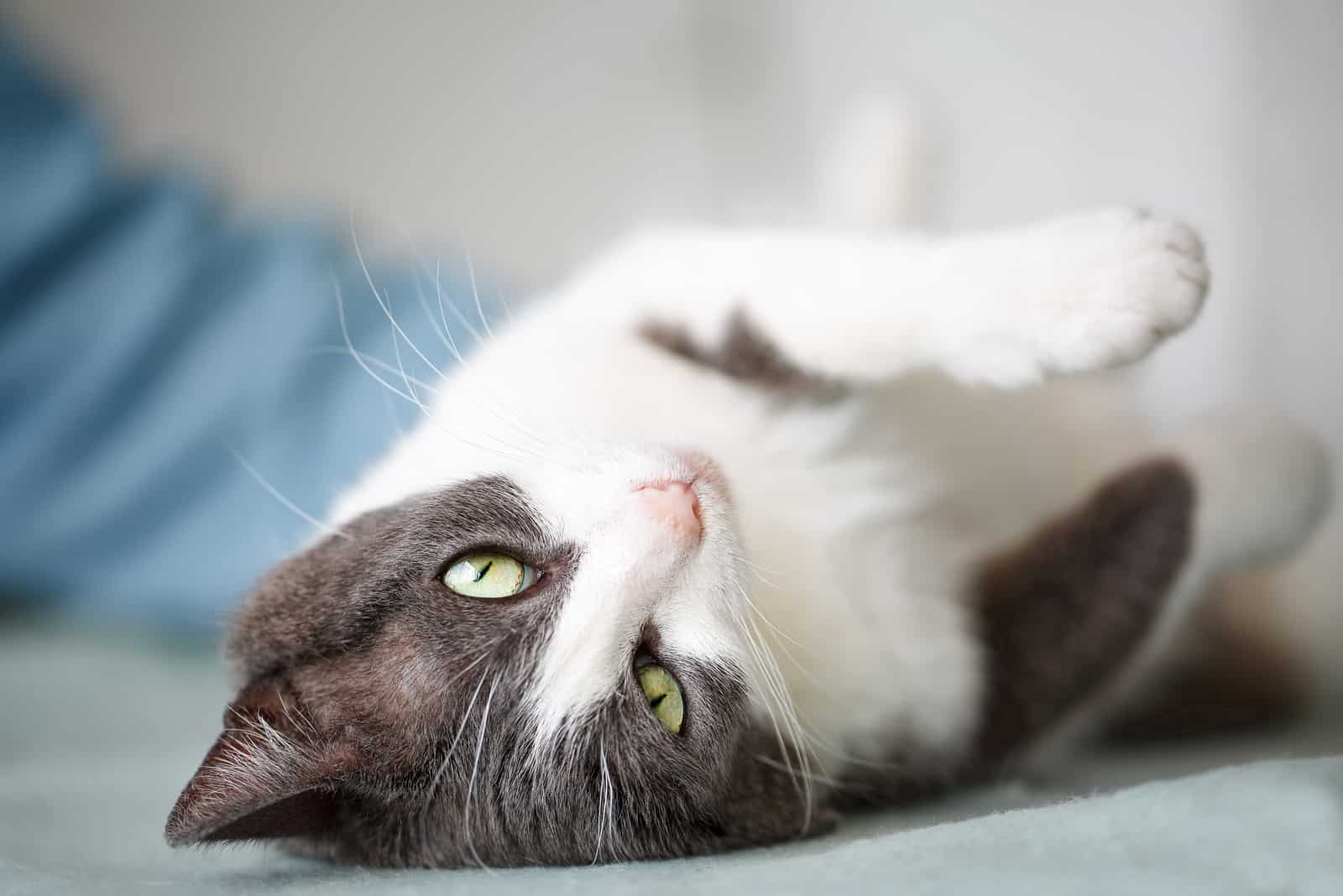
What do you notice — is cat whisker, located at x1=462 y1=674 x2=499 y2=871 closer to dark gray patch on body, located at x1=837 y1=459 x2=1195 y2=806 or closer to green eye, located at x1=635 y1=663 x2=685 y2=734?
green eye, located at x1=635 y1=663 x2=685 y2=734

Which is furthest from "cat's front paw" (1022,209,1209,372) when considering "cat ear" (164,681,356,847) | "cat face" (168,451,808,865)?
"cat ear" (164,681,356,847)

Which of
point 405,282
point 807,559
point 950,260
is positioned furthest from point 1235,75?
point 405,282

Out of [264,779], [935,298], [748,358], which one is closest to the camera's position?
[264,779]

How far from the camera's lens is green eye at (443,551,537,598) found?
→ 99 cm

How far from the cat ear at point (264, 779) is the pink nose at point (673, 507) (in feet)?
1.20

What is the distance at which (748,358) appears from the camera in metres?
1.20

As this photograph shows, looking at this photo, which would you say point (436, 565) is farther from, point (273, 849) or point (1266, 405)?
point (1266, 405)

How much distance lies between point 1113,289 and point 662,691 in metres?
0.56

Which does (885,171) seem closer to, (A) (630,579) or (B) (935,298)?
(B) (935,298)

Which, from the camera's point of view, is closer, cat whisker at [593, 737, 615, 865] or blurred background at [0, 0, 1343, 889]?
cat whisker at [593, 737, 615, 865]

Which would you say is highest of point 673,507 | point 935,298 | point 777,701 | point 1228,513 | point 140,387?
point 935,298

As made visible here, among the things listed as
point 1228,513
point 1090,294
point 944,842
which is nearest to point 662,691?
point 944,842

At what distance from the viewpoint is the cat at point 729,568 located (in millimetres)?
961

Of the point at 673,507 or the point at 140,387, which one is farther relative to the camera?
the point at 140,387
